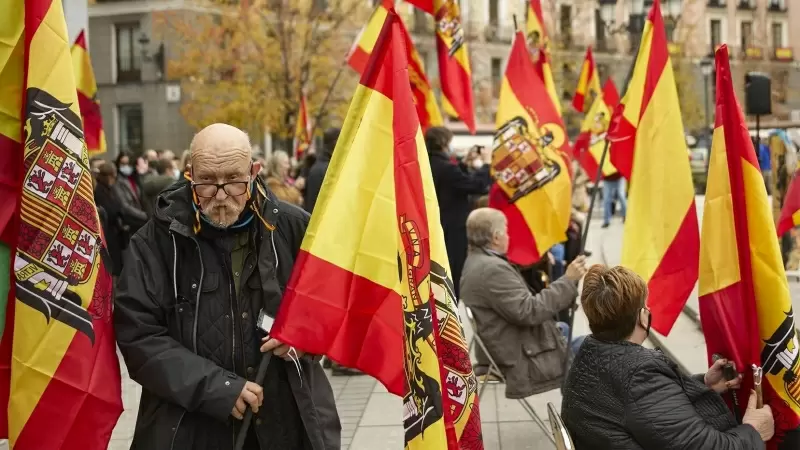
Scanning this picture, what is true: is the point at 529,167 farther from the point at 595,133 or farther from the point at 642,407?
the point at 595,133

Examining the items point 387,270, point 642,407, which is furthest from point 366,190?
point 642,407

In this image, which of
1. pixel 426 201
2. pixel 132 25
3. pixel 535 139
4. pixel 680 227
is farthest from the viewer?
pixel 132 25

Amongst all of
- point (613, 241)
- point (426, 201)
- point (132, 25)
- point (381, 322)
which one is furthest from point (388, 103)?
point (132, 25)

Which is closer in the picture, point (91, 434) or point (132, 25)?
point (91, 434)

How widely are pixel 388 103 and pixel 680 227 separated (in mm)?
2587

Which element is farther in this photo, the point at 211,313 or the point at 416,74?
the point at 416,74

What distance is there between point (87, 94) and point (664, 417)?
879 cm

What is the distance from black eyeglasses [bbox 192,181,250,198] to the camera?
3496mm

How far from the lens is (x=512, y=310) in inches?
241

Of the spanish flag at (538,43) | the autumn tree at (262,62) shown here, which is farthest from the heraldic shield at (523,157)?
the autumn tree at (262,62)

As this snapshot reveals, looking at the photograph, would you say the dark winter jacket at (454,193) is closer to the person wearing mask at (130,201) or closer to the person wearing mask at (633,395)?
the person wearing mask at (130,201)

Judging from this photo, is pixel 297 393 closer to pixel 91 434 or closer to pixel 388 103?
pixel 91 434

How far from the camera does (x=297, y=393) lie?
11.9ft

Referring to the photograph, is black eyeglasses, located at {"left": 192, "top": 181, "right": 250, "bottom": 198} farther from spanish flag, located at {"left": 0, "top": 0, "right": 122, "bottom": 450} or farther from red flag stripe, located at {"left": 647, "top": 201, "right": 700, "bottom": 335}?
red flag stripe, located at {"left": 647, "top": 201, "right": 700, "bottom": 335}
